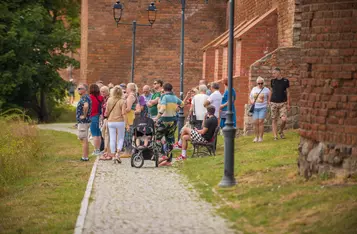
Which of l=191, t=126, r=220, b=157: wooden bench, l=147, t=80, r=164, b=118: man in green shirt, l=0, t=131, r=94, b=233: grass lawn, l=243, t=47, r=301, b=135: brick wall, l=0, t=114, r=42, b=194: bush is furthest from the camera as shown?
l=243, t=47, r=301, b=135: brick wall

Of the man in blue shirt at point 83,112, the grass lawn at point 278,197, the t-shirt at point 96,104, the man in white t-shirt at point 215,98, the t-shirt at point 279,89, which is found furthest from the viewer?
the man in white t-shirt at point 215,98

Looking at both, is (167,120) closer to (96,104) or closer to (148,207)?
(96,104)

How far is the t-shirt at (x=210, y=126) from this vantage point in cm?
2077

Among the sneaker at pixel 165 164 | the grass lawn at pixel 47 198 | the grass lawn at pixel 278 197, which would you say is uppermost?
the grass lawn at pixel 278 197

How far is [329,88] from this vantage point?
1459 cm

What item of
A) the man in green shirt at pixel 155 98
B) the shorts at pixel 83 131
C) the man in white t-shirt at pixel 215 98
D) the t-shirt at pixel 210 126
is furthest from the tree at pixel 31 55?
the t-shirt at pixel 210 126

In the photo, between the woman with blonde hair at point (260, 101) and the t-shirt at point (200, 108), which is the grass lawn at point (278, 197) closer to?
the t-shirt at point (200, 108)

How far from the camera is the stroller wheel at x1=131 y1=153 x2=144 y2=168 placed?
19.7 meters

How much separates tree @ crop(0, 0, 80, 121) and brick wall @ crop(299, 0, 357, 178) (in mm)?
31324

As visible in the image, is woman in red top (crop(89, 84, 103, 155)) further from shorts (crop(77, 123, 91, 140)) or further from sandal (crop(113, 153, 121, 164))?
sandal (crop(113, 153, 121, 164))

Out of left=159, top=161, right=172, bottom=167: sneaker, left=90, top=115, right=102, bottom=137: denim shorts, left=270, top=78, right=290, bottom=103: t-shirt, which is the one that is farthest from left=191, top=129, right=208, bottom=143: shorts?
left=270, top=78, right=290, bottom=103: t-shirt

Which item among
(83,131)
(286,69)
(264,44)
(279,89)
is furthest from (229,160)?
(264,44)

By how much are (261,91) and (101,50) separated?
72.7 ft

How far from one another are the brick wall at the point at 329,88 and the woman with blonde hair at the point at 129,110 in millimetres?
6590
